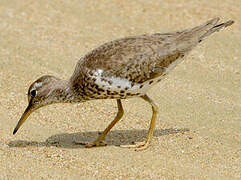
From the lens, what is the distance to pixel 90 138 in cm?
823

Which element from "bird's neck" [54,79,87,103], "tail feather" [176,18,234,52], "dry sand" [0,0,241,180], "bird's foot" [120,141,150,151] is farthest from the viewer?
"tail feather" [176,18,234,52]

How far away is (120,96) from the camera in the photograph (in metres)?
7.43

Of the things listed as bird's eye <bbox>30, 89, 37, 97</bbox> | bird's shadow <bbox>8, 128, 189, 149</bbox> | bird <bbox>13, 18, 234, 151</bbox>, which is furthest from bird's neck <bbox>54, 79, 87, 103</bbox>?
bird's shadow <bbox>8, 128, 189, 149</bbox>

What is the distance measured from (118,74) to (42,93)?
120cm

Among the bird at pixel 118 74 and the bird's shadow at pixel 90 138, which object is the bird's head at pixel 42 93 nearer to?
the bird at pixel 118 74

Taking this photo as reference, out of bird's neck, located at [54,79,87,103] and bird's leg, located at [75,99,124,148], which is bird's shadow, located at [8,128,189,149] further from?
bird's neck, located at [54,79,87,103]

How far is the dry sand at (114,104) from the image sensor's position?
23.8ft

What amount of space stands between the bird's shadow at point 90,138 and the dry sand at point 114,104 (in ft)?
0.05

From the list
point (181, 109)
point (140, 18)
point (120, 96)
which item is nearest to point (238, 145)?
point (181, 109)

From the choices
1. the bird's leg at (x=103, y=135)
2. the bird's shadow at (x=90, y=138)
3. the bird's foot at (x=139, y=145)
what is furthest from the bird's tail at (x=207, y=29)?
the bird's foot at (x=139, y=145)

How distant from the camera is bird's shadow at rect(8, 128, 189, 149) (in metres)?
7.84

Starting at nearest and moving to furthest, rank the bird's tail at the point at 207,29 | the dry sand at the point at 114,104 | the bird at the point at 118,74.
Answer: the dry sand at the point at 114,104 → the bird at the point at 118,74 → the bird's tail at the point at 207,29

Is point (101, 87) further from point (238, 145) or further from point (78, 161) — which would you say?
point (238, 145)

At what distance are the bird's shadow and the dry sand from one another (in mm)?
16
